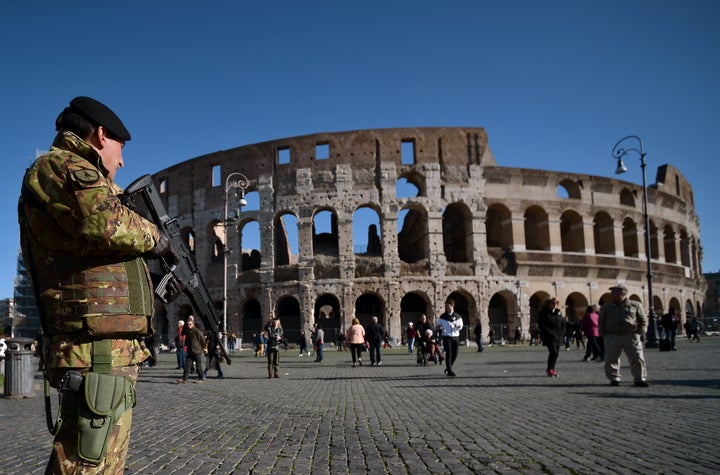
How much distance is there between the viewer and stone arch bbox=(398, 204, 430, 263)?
107 ft

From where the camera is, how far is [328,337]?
33281mm

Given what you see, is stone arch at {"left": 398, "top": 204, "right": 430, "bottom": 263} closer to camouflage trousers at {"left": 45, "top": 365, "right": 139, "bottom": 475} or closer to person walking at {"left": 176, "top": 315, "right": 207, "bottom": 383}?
person walking at {"left": 176, "top": 315, "right": 207, "bottom": 383}

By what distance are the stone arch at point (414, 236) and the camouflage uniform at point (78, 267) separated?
99.4ft

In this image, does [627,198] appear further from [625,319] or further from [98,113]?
[98,113]

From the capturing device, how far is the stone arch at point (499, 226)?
33.3 metres

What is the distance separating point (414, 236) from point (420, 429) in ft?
105

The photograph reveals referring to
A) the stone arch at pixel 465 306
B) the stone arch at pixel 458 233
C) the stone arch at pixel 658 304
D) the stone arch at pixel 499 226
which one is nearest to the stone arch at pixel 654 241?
the stone arch at pixel 658 304

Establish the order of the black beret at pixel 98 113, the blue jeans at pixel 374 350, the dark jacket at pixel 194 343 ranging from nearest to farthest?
the black beret at pixel 98 113
the dark jacket at pixel 194 343
the blue jeans at pixel 374 350

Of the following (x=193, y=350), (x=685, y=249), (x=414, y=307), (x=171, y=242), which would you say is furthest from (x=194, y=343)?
(x=685, y=249)

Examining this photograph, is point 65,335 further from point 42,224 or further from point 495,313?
point 495,313

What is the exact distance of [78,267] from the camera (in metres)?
2.21

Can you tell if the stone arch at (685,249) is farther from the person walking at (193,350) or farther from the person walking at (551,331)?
the person walking at (193,350)

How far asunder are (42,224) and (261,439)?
3.85 meters

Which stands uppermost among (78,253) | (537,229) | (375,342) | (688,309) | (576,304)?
(537,229)
